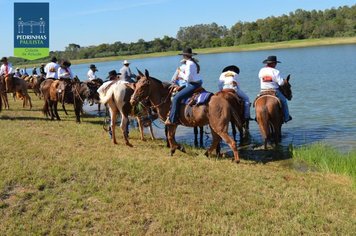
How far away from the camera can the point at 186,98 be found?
11266mm

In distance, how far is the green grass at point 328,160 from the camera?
9.80 m

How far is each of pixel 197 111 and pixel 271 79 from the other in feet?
10.3

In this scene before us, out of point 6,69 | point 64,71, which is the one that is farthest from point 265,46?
point 64,71

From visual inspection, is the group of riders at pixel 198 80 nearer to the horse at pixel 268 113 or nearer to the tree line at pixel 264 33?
the horse at pixel 268 113

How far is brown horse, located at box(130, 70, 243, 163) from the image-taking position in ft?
34.7

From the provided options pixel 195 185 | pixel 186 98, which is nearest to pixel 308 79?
pixel 186 98

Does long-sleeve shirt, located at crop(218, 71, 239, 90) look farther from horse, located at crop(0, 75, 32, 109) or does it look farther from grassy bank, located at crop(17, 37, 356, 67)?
grassy bank, located at crop(17, 37, 356, 67)

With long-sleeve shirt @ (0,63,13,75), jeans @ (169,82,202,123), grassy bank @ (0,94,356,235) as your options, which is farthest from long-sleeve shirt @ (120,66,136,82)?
long-sleeve shirt @ (0,63,13,75)

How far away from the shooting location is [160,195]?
7887 millimetres

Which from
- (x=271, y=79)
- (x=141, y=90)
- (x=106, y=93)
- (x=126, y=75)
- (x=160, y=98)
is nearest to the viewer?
(x=141, y=90)

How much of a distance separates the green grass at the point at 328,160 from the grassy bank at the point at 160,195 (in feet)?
1.24

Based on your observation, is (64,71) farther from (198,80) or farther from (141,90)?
(198,80)

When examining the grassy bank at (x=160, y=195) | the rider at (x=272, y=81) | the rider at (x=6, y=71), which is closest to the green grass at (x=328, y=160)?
the grassy bank at (x=160, y=195)

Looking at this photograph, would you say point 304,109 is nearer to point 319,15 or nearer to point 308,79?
point 308,79
